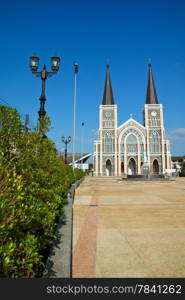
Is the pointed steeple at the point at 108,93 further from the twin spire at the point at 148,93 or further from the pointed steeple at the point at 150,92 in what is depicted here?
the pointed steeple at the point at 150,92

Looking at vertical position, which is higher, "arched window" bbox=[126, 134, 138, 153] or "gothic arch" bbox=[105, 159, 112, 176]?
"arched window" bbox=[126, 134, 138, 153]

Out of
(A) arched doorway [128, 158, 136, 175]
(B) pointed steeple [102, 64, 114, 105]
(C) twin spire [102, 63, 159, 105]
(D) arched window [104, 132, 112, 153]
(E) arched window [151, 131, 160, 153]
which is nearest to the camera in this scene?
(E) arched window [151, 131, 160, 153]

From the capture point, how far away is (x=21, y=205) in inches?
78.1

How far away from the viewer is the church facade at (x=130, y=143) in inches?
2218

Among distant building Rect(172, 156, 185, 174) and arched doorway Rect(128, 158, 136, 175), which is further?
arched doorway Rect(128, 158, 136, 175)

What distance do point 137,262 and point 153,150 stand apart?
187 ft

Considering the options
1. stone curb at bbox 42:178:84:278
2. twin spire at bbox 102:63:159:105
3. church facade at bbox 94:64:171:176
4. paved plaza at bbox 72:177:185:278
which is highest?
twin spire at bbox 102:63:159:105

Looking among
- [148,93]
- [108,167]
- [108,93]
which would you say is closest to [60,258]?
[108,167]

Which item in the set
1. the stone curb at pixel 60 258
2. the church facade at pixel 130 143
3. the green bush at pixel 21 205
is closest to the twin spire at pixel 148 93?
the church facade at pixel 130 143

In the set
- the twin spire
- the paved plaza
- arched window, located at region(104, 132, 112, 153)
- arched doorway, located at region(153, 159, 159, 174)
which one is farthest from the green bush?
the twin spire

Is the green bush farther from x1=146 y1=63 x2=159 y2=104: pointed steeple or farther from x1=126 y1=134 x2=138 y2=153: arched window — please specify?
x1=146 y1=63 x2=159 y2=104: pointed steeple

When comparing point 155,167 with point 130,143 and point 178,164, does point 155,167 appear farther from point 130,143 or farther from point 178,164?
point 178,164

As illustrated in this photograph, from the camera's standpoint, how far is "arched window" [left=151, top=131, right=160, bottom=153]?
186 feet

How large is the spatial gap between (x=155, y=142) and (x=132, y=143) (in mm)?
7264
